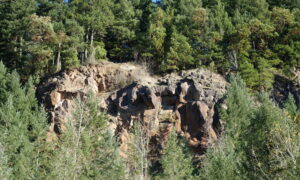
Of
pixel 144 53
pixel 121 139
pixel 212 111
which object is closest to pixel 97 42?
pixel 144 53

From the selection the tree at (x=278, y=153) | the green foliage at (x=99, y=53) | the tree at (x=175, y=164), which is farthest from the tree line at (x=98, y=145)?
the green foliage at (x=99, y=53)

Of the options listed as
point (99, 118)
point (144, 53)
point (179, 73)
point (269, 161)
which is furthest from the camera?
point (144, 53)

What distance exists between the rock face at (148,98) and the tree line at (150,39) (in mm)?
2073

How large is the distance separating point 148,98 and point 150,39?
8.53m

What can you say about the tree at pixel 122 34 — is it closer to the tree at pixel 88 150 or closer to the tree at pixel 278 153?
the tree at pixel 88 150

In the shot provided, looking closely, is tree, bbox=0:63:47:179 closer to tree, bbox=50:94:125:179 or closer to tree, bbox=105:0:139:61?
tree, bbox=50:94:125:179

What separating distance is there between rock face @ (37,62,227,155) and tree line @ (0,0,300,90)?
2073 mm

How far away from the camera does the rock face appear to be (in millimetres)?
30000

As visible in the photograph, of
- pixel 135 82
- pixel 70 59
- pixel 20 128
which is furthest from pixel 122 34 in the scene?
pixel 20 128

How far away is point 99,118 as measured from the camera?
2873cm

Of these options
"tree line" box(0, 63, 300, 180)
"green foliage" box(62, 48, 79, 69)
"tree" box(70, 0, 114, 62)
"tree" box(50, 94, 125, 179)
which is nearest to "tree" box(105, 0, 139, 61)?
"tree" box(70, 0, 114, 62)

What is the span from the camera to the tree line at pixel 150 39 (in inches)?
1391

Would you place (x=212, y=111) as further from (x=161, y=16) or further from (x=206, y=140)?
(x=161, y=16)

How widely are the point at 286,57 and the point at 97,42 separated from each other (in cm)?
2060
